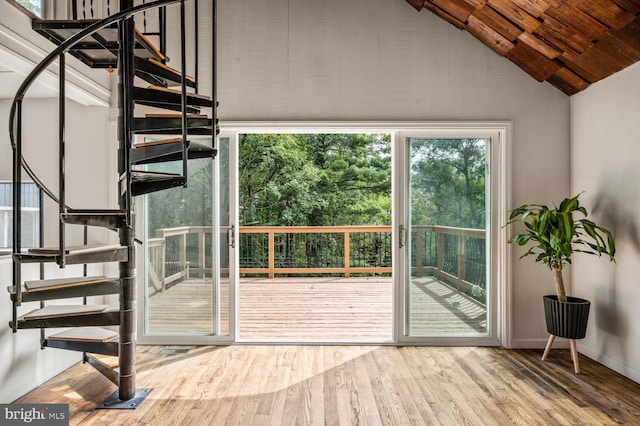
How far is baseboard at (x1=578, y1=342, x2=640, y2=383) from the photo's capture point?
119 inches

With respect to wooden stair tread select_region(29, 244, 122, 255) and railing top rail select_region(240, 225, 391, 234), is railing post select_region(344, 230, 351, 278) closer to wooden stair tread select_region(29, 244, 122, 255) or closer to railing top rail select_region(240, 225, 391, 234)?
railing top rail select_region(240, 225, 391, 234)

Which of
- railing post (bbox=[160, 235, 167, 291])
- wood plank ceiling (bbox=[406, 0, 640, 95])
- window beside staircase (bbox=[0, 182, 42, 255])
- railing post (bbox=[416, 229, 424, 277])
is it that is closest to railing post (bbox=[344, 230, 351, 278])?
railing post (bbox=[416, 229, 424, 277])

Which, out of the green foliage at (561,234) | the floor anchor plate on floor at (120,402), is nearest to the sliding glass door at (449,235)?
the green foliage at (561,234)

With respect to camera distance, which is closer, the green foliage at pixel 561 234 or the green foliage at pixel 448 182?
the green foliage at pixel 561 234

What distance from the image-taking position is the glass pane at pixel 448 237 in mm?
3797

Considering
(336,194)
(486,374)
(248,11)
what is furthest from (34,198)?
(336,194)

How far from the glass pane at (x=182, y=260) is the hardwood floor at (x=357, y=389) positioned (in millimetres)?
287

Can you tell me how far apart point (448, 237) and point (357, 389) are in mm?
1637

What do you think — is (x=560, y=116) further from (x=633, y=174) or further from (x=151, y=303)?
(x=151, y=303)

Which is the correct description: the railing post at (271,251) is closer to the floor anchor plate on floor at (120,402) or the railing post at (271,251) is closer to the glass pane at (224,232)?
the glass pane at (224,232)

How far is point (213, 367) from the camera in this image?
128 inches

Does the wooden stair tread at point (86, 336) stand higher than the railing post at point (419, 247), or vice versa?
the railing post at point (419, 247)

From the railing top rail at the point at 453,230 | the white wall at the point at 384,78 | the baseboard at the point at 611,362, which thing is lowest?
the baseboard at the point at 611,362

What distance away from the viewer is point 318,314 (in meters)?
4.94
